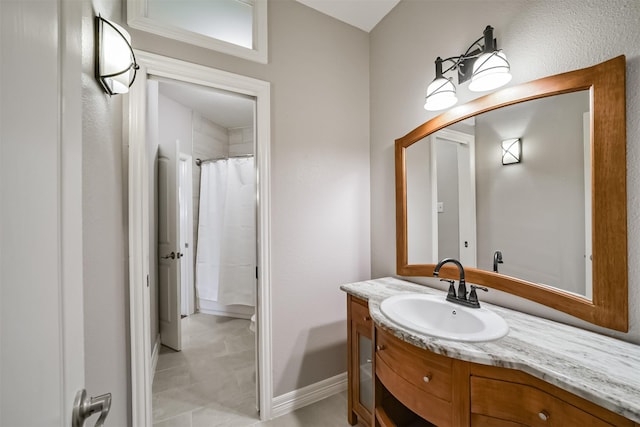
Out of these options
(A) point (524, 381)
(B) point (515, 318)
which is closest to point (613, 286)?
(B) point (515, 318)

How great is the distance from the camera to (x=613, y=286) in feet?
3.02

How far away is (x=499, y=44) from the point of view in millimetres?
1267

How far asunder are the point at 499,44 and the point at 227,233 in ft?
10.4

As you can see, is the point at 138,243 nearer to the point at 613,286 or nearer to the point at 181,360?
the point at 181,360

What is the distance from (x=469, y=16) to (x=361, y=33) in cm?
95

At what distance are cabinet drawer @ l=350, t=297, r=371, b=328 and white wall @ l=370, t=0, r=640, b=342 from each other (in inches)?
18.3

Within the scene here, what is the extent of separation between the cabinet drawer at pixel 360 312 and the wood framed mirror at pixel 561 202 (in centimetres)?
50

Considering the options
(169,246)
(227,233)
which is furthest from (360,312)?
(227,233)

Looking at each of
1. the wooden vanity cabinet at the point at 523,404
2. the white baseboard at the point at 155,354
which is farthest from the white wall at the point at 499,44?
the white baseboard at the point at 155,354

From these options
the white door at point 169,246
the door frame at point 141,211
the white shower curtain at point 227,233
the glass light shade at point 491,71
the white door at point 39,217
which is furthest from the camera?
the white shower curtain at point 227,233

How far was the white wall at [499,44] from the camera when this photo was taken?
901mm

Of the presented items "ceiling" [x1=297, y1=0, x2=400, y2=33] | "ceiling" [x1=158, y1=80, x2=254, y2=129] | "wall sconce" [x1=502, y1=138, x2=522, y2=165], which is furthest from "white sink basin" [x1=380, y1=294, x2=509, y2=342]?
"ceiling" [x1=158, y1=80, x2=254, y2=129]

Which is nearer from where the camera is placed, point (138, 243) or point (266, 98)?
point (138, 243)

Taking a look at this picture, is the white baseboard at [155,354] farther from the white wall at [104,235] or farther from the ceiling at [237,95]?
the ceiling at [237,95]
